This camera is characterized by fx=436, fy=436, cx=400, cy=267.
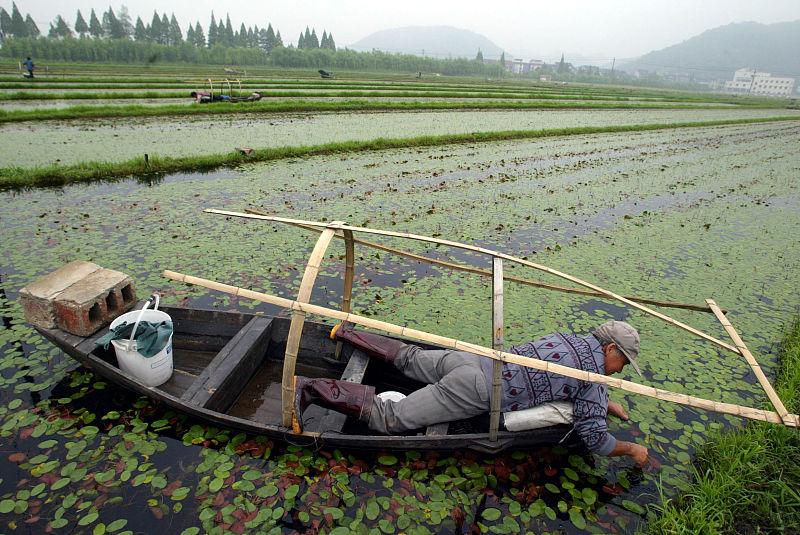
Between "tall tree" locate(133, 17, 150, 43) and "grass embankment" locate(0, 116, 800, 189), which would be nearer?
"grass embankment" locate(0, 116, 800, 189)

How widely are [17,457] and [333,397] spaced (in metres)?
2.66

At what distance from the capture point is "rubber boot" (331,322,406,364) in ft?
14.6

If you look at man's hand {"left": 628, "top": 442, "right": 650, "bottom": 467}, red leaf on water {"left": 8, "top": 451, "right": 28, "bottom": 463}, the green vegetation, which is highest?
the green vegetation

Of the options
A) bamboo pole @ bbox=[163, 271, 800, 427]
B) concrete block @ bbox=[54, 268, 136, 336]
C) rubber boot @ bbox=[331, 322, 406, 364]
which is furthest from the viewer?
rubber boot @ bbox=[331, 322, 406, 364]

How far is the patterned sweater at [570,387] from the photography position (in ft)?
11.4

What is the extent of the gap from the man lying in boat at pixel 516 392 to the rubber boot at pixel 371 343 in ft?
1.83

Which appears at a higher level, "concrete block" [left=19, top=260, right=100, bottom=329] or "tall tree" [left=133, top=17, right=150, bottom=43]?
"tall tree" [left=133, top=17, right=150, bottom=43]

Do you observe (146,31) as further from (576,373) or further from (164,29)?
(576,373)

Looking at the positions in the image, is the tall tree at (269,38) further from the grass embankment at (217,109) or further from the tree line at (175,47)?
the grass embankment at (217,109)

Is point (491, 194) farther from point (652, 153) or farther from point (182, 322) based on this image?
point (652, 153)

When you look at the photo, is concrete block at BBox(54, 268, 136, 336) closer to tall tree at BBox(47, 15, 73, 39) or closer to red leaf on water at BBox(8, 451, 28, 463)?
red leaf on water at BBox(8, 451, 28, 463)

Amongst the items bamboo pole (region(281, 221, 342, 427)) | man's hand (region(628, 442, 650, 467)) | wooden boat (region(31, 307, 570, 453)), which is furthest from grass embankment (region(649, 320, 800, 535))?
bamboo pole (region(281, 221, 342, 427))

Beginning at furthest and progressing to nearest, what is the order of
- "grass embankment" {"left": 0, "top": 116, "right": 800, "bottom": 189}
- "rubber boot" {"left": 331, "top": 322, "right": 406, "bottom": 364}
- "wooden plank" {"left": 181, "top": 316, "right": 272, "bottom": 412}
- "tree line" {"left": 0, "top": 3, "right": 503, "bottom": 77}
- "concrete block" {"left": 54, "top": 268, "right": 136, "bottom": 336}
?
"tree line" {"left": 0, "top": 3, "right": 503, "bottom": 77}, "grass embankment" {"left": 0, "top": 116, "right": 800, "bottom": 189}, "rubber boot" {"left": 331, "top": 322, "right": 406, "bottom": 364}, "concrete block" {"left": 54, "top": 268, "right": 136, "bottom": 336}, "wooden plank" {"left": 181, "top": 316, "right": 272, "bottom": 412}

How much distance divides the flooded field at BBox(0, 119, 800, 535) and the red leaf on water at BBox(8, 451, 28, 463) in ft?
0.06
